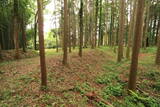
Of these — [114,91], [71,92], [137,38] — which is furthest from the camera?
[114,91]

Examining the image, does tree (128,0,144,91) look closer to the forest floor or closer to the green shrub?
the green shrub

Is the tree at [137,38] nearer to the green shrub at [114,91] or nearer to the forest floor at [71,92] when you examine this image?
the green shrub at [114,91]

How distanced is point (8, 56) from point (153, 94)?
42.8 feet

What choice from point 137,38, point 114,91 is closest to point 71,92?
point 114,91

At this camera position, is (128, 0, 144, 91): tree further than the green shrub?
No

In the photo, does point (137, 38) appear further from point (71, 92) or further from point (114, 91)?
point (71, 92)

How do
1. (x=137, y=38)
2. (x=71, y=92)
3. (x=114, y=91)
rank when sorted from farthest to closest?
1. (x=114, y=91)
2. (x=71, y=92)
3. (x=137, y=38)

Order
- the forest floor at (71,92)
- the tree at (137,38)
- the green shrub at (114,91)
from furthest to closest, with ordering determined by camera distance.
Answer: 1. the green shrub at (114,91)
2. the tree at (137,38)
3. the forest floor at (71,92)

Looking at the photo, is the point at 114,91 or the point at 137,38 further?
the point at 114,91

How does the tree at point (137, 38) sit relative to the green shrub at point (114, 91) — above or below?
above

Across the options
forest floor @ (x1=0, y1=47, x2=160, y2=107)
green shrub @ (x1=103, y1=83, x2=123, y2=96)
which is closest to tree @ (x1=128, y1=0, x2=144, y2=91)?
green shrub @ (x1=103, y1=83, x2=123, y2=96)

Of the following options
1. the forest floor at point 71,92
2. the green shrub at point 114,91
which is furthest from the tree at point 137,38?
the forest floor at point 71,92

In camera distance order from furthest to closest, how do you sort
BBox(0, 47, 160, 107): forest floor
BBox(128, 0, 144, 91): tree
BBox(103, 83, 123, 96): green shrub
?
1. BBox(103, 83, 123, 96): green shrub
2. BBox(128, 0, 144, 91): tree
3. BBox(0, 47, 160, 107): forest floor

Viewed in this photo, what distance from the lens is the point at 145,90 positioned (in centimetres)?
616
